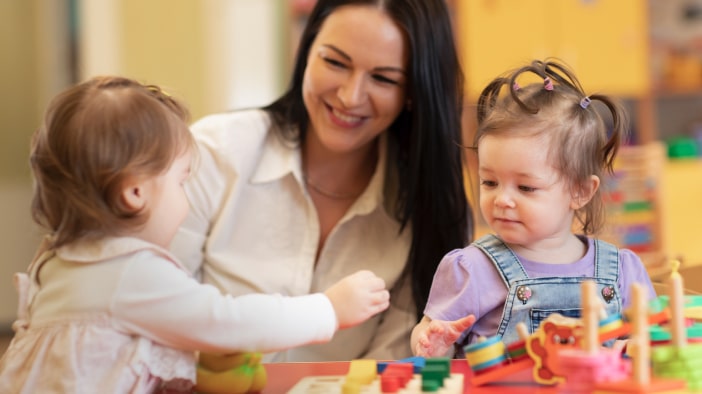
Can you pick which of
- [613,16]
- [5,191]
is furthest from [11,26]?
[613,16]

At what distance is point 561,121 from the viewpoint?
1.14 m

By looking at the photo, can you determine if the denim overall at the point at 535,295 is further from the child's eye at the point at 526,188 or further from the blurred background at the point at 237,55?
the blurred background at the point at 237,55

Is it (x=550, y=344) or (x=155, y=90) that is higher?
(x=155, y=90)

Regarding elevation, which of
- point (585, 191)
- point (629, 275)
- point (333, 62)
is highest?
point (333, 62)

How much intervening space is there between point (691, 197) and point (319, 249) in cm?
305

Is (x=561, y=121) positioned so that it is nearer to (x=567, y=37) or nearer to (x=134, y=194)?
(x=134, y=194)

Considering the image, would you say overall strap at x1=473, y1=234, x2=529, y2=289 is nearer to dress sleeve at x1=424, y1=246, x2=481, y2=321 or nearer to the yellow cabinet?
dress sleeve at x1=424, y1=246, x2=481, y2=321

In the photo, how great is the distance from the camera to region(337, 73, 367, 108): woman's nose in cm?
156

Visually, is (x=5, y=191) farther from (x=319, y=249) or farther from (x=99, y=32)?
(x=319, y=249)

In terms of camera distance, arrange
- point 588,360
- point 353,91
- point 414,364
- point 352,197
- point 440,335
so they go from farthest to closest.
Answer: point 352,197 → point 353,91 → point 440,335 → point 414,364 → point 588,360

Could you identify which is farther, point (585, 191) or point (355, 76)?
point (355, 76)

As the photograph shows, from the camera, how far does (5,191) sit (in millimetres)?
4465

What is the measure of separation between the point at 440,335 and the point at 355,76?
61 cm

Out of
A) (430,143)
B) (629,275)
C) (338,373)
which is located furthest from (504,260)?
(430,143)
